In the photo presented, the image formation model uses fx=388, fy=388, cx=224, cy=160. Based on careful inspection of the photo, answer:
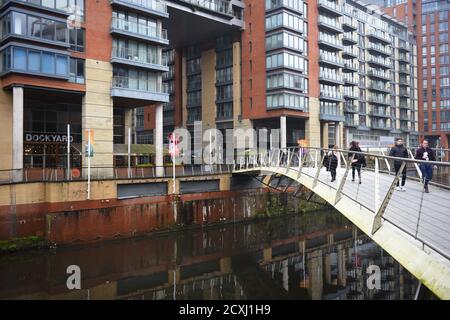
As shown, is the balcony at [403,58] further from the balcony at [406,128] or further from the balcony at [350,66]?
Answer: the balcony at [350,66]

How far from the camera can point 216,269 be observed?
19.1m

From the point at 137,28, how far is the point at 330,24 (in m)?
29.0

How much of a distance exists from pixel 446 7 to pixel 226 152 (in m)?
68.1

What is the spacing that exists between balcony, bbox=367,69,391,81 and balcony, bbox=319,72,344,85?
16.5 m

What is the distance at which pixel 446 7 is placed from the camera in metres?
85.4

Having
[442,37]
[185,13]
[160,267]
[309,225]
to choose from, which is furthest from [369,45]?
[160,267]

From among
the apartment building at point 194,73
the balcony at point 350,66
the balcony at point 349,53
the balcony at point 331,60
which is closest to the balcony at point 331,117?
the apartment building at point 194,73

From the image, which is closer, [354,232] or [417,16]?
[354,232]

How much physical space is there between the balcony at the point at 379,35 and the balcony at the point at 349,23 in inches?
319

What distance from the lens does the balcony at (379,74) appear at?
65.9 metres

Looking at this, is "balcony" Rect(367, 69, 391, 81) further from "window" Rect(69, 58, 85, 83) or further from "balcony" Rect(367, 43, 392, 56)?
"window" Rect(69, 58, 85, 83)

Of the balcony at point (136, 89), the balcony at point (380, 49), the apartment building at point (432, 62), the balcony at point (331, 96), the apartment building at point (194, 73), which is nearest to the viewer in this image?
the apartment building at point (194, 73)

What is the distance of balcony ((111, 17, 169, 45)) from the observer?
97.5ft
